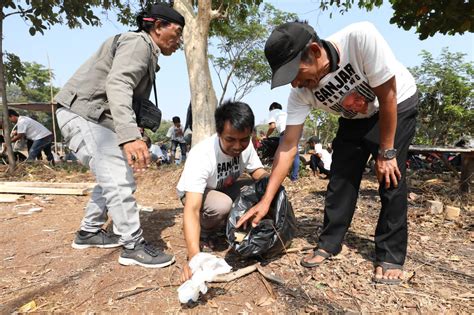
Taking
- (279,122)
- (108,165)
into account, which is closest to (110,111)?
(108,165)

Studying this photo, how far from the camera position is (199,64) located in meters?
4.84

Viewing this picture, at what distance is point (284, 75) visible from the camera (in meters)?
1.63

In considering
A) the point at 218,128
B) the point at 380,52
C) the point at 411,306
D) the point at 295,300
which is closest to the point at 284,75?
the point at 380,52

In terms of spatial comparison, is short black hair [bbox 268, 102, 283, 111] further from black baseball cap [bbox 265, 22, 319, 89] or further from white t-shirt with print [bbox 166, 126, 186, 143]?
black baseball cap [bbox 265, 22, 319, 89]

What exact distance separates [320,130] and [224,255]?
20542mm

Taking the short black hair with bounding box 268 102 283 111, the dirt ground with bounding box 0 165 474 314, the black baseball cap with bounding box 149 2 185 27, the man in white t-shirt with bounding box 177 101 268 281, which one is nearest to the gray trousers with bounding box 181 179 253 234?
the man in white t-shirt with bounding box 177 101 268 281

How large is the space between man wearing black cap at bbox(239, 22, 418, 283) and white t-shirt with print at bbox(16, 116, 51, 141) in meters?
7.13

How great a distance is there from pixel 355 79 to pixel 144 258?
5.83ft

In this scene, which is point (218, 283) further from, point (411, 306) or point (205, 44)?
point (205, 44)

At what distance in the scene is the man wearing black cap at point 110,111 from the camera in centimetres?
217

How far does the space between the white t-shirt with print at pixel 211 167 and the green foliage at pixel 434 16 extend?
2.99 metres

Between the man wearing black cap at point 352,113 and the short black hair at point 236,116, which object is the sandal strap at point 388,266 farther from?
the short black hair at point 236,116

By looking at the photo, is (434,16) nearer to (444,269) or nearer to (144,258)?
(444,269)

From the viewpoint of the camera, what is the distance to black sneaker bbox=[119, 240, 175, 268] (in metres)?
2.24
